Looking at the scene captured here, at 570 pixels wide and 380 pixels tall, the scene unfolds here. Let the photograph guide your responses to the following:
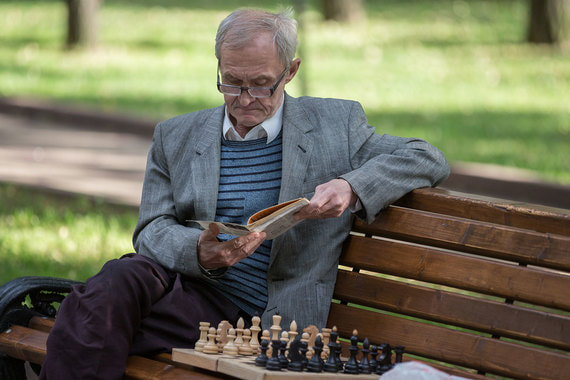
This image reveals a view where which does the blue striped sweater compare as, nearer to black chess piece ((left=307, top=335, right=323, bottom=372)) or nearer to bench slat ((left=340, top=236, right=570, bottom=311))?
bench slat ((left=340, top=236, right=570, bottom=311))

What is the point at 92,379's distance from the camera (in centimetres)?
328

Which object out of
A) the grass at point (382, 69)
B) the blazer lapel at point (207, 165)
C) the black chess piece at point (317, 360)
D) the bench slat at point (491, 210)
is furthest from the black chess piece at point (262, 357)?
the grass at point (382, 69)

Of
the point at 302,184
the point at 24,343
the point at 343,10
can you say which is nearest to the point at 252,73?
the point at 302,184

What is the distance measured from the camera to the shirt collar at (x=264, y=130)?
12.6 ft

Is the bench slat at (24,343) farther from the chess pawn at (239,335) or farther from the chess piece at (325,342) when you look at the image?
the chess piece at (325,342)

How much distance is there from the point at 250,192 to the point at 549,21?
13856mm

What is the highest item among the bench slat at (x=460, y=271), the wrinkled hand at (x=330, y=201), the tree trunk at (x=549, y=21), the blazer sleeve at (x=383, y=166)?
the tree trunk at (x=549, y=21)

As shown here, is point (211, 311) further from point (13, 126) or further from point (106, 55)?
point (106, 55)

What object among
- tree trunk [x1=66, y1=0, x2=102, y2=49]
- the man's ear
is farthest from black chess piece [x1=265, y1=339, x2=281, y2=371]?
tree trunk [x1=66, y1=0, x2=102, y2=49]

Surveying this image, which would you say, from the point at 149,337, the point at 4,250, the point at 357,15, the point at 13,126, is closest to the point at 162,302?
the point at 149,337

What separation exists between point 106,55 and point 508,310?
14.3 meters

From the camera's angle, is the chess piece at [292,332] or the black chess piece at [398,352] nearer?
the black chess piece at [398,352]

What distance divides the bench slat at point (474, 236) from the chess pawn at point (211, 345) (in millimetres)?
851

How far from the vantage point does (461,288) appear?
3.55 m
